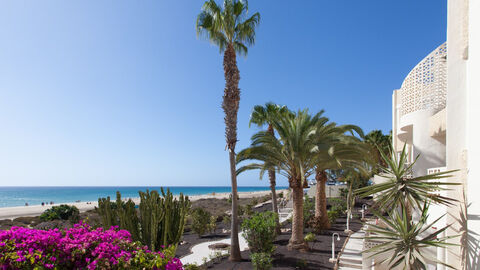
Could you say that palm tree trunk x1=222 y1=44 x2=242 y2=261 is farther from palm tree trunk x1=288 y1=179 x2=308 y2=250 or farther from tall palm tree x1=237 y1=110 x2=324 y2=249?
palm tree trunk x1=288 y1=179 x2=308 y2=250

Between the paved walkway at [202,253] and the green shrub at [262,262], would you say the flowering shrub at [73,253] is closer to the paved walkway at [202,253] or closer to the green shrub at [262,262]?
the green shrub at [262,262]

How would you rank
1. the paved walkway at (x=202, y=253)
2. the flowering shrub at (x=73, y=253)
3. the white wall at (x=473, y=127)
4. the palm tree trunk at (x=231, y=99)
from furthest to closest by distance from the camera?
1. the palm tree trunk at (x=231, y=99)
2. the paved walkway at (x=202, y=253)
3. the white wall at (x=473, y=127)
4. the flowering shrub at (x=73, y=253)

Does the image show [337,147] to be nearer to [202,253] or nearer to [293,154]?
[293,154]

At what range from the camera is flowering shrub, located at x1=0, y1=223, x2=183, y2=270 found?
442 cm

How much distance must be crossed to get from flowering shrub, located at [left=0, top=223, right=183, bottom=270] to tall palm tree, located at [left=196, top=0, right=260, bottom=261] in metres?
6.89

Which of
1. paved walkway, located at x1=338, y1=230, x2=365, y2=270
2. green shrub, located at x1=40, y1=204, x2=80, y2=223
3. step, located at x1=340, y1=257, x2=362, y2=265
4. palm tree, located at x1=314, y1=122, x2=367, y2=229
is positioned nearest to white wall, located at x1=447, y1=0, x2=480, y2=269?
Result: paved walkway, located at x1=338, y1=230, x2=365, y2=270

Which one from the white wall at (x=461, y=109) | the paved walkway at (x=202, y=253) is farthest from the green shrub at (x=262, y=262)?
the white wall at (x=461, y=109)

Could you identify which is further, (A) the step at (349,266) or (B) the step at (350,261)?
(B) the step at (350,261)

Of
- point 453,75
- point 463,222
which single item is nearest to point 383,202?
point 463,222

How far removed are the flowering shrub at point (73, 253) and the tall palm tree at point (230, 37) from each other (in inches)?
271

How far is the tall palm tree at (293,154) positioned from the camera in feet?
38.7

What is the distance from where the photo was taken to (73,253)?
4.58 m

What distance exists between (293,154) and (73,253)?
8540 mm

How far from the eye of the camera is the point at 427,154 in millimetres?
11227
